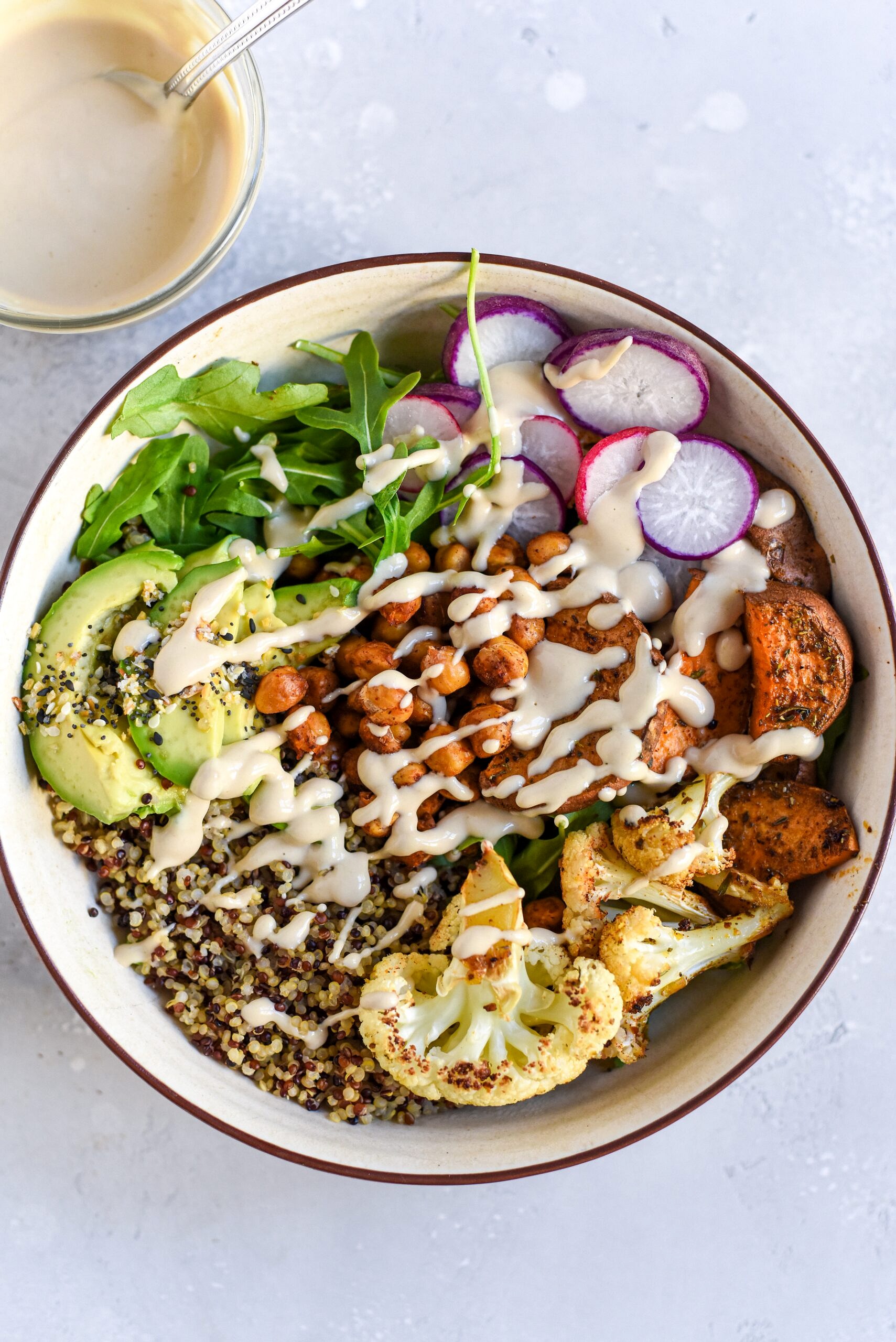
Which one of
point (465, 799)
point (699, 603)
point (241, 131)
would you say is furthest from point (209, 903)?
point (241, 131)

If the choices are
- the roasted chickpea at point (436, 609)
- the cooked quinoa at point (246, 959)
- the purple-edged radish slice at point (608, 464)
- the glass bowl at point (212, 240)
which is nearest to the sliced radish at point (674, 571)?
the purple-edged radish slice at point (608, 464)

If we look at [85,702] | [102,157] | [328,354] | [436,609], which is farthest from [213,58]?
[85,702]

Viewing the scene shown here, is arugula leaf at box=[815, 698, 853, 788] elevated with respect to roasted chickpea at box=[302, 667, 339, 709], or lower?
elevated

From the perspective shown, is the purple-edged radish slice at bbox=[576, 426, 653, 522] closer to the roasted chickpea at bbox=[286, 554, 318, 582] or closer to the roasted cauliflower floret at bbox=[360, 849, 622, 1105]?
the roasted chickpea at bbox=[286, 554, 318, 582]

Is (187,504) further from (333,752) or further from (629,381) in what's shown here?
(629,381)

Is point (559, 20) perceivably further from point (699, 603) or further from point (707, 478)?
point (699, 603)

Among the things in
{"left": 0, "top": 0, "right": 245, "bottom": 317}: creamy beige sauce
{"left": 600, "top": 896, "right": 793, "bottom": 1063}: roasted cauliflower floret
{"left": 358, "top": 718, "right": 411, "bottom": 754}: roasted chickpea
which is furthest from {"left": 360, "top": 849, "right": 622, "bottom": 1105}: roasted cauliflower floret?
{"left": 0, "top": 0, "right": 245, "bottom": 317}: creamy beige sauce
